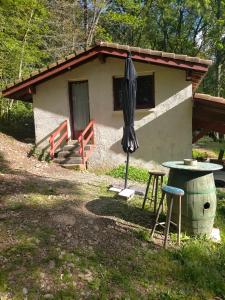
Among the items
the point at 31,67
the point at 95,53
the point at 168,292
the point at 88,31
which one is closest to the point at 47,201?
the point at 168,292

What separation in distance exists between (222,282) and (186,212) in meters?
1.25

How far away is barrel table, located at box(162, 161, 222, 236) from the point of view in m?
5.04

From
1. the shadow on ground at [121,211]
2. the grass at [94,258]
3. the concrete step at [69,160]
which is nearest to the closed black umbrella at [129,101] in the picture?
the shadow on ground at [121,211]

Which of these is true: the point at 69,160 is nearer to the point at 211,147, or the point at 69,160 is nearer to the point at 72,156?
the point at 72,156

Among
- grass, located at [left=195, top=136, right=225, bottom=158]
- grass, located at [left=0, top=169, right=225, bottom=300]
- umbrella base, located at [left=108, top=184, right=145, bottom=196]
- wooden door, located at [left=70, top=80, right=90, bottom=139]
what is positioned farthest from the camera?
grass, located at [left=195, top=136, right=225, bottom=158]

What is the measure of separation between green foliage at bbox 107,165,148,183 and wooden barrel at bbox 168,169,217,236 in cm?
397

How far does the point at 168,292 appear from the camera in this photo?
3744 millimetres

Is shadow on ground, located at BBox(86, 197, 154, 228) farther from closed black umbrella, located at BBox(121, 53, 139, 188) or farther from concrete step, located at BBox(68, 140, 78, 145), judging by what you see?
concrete step, located at BBox(68, 140, 78, 145)

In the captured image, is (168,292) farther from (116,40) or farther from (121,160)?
A: (116,40)

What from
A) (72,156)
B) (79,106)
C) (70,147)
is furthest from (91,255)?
(79,106)

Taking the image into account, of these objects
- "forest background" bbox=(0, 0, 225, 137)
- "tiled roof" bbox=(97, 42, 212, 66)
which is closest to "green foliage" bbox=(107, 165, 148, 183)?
"tiled roof" bbox=(97, 42, 212, 66)

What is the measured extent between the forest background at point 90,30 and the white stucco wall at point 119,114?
10.2ft

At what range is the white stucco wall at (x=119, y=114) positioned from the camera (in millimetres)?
9664

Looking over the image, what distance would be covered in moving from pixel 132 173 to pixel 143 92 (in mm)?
2810
